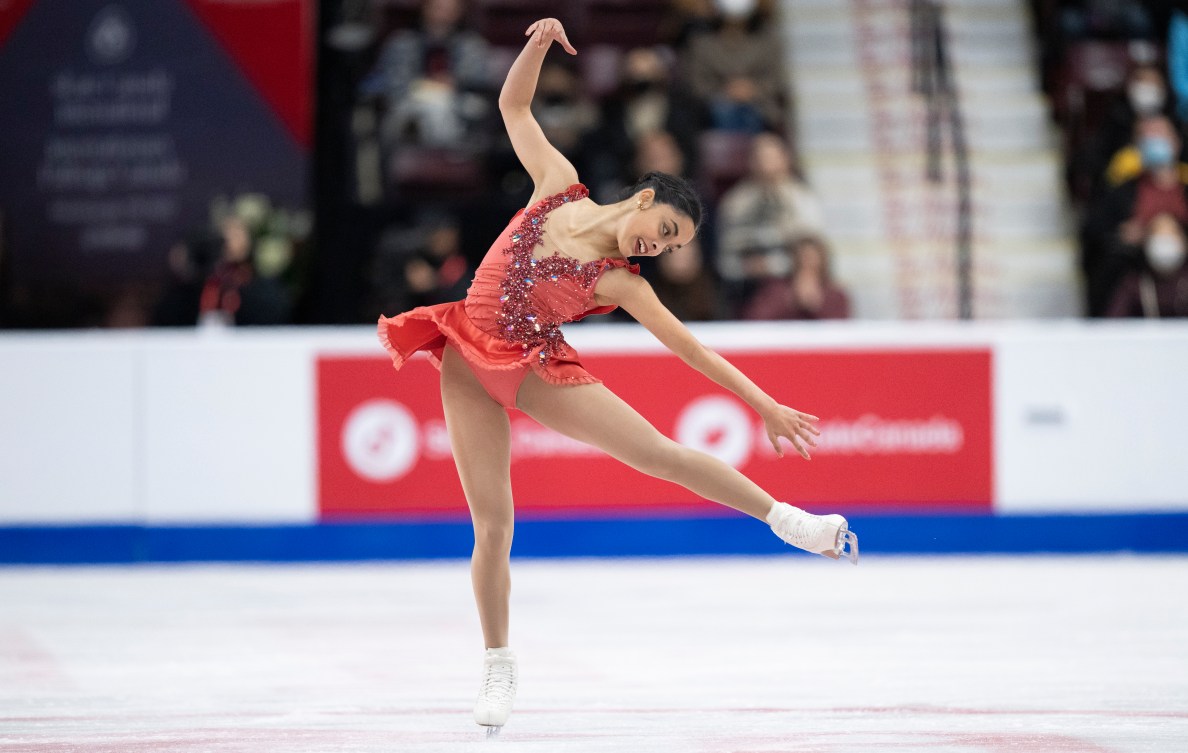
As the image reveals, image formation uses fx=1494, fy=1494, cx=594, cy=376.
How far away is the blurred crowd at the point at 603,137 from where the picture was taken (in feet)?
24.4

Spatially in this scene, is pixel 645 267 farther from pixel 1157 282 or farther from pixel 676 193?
pixel 676 193

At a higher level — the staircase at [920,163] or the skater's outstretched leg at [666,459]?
the staircase at [920,163]

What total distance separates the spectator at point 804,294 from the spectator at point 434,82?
6.74 feet

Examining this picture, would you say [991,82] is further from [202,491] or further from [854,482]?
[202,491]

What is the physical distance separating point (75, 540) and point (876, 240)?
4877 mm

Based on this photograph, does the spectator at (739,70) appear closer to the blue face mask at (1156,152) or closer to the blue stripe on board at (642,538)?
the blue face mask at (1156,152)

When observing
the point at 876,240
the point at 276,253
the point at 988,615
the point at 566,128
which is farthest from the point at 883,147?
the point at 988,615

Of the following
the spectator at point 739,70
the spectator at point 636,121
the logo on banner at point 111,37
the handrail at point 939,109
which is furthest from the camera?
the logo on banner at point 111,37

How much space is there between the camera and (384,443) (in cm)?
625

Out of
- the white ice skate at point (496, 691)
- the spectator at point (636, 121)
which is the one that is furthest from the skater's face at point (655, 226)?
the spectator at point (636, 121)

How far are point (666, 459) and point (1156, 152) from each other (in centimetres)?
579

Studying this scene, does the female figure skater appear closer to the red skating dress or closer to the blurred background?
the red skating dress

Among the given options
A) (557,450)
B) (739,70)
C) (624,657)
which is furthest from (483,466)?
(739,70)

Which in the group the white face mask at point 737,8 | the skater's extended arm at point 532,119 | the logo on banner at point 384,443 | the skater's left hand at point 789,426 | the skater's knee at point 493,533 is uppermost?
the white face mask at point 737,8
